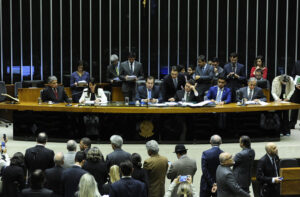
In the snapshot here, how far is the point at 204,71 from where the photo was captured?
13.9 meters

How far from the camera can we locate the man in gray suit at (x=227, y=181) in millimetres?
7461

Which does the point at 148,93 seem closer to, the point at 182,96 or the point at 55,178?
the point at 182,96

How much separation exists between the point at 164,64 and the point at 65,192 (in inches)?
379

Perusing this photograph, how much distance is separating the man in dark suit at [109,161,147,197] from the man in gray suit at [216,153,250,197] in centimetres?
119

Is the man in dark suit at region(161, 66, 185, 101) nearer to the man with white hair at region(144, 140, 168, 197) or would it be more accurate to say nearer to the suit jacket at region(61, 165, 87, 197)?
the man with white hair at region(144, 140, 168, 197)

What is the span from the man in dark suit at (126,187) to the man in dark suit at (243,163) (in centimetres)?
197

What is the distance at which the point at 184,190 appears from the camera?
746 cm

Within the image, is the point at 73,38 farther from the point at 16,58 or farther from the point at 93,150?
the point at 93,150

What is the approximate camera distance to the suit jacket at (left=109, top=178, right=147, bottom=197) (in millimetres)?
6633

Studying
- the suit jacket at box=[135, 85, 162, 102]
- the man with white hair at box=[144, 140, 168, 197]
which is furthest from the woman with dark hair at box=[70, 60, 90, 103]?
the man with white hair at box=[144, 140, 168, 197]

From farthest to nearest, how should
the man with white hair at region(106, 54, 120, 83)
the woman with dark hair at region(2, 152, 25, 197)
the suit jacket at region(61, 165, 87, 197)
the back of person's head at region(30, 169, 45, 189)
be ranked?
the man with white hair at region(106, 54, 120, 83)
the woman with dark hair at region(2, 152, 25, 197)
the suit jacket at region(61, 165, 87, 197)
the back of person's head at region(30, 169, 45, 189)

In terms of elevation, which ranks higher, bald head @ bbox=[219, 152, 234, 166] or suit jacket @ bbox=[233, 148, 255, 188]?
bald head @ bbox=[219, 152, 234, 166]

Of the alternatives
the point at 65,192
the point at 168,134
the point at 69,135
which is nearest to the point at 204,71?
the point at 168,134

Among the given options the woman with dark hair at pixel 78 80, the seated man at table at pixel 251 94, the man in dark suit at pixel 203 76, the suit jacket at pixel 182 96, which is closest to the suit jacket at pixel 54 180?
the suit jacket at pixel 182 96
